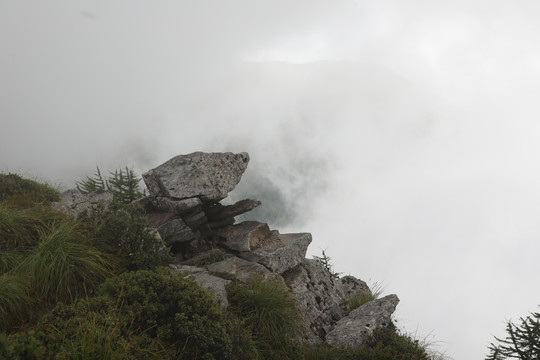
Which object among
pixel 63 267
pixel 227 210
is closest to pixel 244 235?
pixel 227 210

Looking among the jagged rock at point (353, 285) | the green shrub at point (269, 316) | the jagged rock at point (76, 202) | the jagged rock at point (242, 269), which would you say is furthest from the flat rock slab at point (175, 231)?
the jagged rock at point (353, 285)

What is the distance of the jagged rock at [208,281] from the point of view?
9726mm

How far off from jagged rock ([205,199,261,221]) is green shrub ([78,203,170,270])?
181 inches

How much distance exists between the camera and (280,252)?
13422 millimetres

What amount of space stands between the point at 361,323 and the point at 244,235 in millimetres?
5377

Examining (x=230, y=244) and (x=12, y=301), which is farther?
(x=230, y=244)

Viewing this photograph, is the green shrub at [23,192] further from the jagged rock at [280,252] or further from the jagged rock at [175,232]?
the jagged rock at [280,252]

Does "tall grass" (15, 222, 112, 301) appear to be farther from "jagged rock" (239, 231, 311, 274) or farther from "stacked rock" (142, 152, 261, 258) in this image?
"jagged rock" (239, 231, 311, 274)

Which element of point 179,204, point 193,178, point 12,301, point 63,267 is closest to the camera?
point 12,301

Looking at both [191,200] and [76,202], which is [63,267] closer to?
[191,200]

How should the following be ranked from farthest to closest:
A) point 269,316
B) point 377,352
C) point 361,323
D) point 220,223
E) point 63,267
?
point 220,223
point 361,323
point 269,316
point 377,352
point 63,267

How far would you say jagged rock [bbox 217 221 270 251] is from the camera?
562 inches

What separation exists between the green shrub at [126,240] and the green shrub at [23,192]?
3269 millimetres

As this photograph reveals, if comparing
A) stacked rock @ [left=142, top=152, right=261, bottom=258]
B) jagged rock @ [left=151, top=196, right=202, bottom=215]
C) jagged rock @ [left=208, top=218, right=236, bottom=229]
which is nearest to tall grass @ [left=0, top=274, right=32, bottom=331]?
stacked rock @ [left=142, top=152, right=261, bottom=258]
